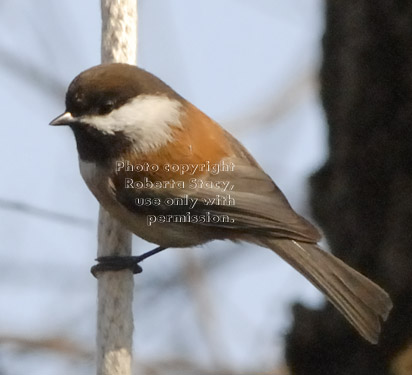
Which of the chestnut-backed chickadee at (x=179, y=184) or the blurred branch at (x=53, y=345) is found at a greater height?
the chestnut-backed chickadee at (x=179, y=184)

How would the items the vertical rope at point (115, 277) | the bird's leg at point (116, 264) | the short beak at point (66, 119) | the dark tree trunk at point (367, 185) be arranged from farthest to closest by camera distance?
the dark tree trunk at point (367, 185) < the short beak at point (66, 119) < the bird's leg at point (116, 264) < the vertical rope at point (115, 277)

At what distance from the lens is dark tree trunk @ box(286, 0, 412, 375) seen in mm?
4051

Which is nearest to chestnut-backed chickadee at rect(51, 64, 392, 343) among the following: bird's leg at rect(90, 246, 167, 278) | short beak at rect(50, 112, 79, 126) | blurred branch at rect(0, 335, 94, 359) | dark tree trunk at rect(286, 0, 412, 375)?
short beak at rect(50, 112, 79, 126)

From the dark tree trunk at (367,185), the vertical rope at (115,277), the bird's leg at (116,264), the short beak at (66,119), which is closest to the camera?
the vertical rope at (115,277)

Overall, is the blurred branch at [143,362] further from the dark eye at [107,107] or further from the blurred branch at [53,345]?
the dark eye at [107,107]

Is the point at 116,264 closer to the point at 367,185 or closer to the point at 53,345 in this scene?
the point at 53,345

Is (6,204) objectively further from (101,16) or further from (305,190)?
(305,190)

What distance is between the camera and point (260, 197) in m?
3.55

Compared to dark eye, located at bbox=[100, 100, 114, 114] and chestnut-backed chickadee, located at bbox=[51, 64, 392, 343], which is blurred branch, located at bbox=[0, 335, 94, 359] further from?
dark eye, located at bbox=[100, 100, 114, 114]

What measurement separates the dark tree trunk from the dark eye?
113 centimetres

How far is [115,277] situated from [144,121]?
512mm

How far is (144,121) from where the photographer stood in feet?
11.2

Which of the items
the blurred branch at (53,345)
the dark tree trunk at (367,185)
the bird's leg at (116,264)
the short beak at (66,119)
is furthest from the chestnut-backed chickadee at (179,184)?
the blurred branch at (53,345)

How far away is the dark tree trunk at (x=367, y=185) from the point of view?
13.3 ft
